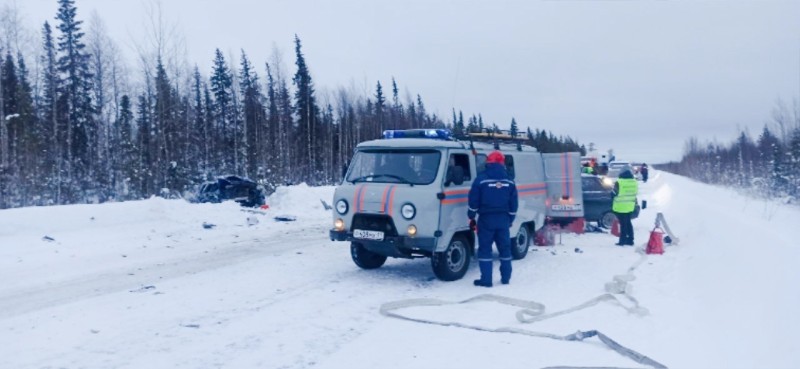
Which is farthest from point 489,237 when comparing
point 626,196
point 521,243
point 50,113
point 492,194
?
point 50,113

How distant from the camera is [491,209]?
28.1 ft

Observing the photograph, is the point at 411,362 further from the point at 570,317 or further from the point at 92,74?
the point at 92,74

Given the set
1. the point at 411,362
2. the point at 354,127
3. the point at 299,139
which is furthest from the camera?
the point at 354,127

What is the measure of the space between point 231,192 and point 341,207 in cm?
1552

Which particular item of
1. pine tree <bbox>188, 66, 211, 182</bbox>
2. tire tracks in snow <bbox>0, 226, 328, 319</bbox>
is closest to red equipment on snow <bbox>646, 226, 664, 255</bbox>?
tire tracks in snow <bbox>0, 226, 328, 319</bbox>

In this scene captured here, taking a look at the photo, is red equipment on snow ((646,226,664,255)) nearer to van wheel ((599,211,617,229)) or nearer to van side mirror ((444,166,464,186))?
van wheel ((599,211,617,229))

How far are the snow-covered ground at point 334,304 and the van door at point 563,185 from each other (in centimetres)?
90

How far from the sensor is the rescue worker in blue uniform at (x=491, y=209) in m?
8.54

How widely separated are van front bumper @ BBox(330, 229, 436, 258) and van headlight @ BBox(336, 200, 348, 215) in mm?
346

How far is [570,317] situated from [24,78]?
142 ft

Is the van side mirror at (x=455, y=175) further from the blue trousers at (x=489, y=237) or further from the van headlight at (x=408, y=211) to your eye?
the van headlight at (x=408, y=211)

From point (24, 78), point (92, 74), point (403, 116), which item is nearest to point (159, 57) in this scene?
point (92, 74)

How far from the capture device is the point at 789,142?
1603 inches

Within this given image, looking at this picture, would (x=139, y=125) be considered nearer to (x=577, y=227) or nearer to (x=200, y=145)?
(x=200, y=145)
